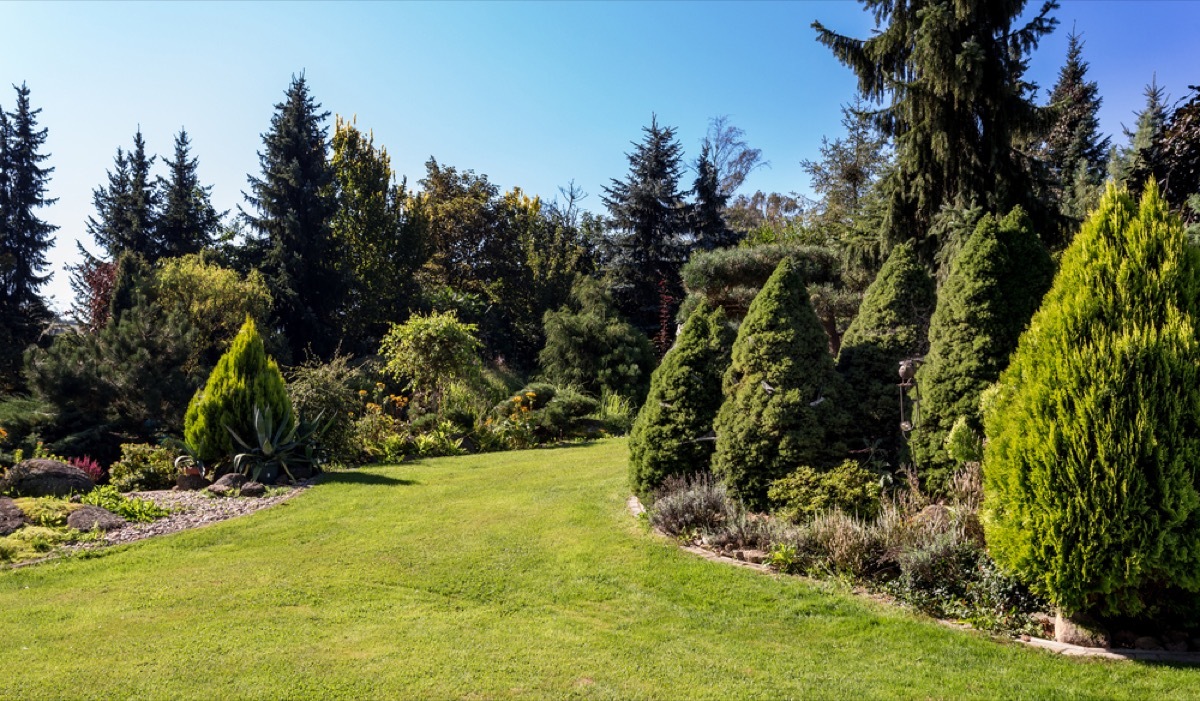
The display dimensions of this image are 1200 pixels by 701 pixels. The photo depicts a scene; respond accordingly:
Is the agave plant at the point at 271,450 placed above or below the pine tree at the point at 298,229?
below

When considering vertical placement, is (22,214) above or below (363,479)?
above

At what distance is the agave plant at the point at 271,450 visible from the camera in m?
9.42

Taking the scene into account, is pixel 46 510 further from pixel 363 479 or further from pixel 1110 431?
pixel 1110 431


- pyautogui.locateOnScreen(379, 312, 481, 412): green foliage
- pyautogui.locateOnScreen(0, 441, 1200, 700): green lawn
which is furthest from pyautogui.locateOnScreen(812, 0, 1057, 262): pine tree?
pyautogui.locateOnScreen(379, 312, 481, 412): green foliage

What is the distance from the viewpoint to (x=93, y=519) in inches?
277

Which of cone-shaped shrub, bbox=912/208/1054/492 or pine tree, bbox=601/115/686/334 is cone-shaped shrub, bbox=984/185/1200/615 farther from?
pine tree, bbox=601/115/686/334

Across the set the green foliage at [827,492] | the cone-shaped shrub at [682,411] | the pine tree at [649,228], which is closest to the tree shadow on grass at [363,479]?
the cone-shaped shrub at [682,411]

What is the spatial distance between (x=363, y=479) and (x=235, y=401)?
80.8 inches

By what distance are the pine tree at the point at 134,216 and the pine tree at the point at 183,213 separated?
0.85 feet

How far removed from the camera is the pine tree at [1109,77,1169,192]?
35.5 feet

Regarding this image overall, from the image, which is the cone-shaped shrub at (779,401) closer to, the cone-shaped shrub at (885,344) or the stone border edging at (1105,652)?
the cone-shaped shrub at (885,344)

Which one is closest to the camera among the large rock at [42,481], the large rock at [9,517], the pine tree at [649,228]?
the large rock at [9,517]

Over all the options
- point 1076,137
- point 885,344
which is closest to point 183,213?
point 885,344

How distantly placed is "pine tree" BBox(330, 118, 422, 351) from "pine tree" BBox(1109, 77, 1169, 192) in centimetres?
1837
